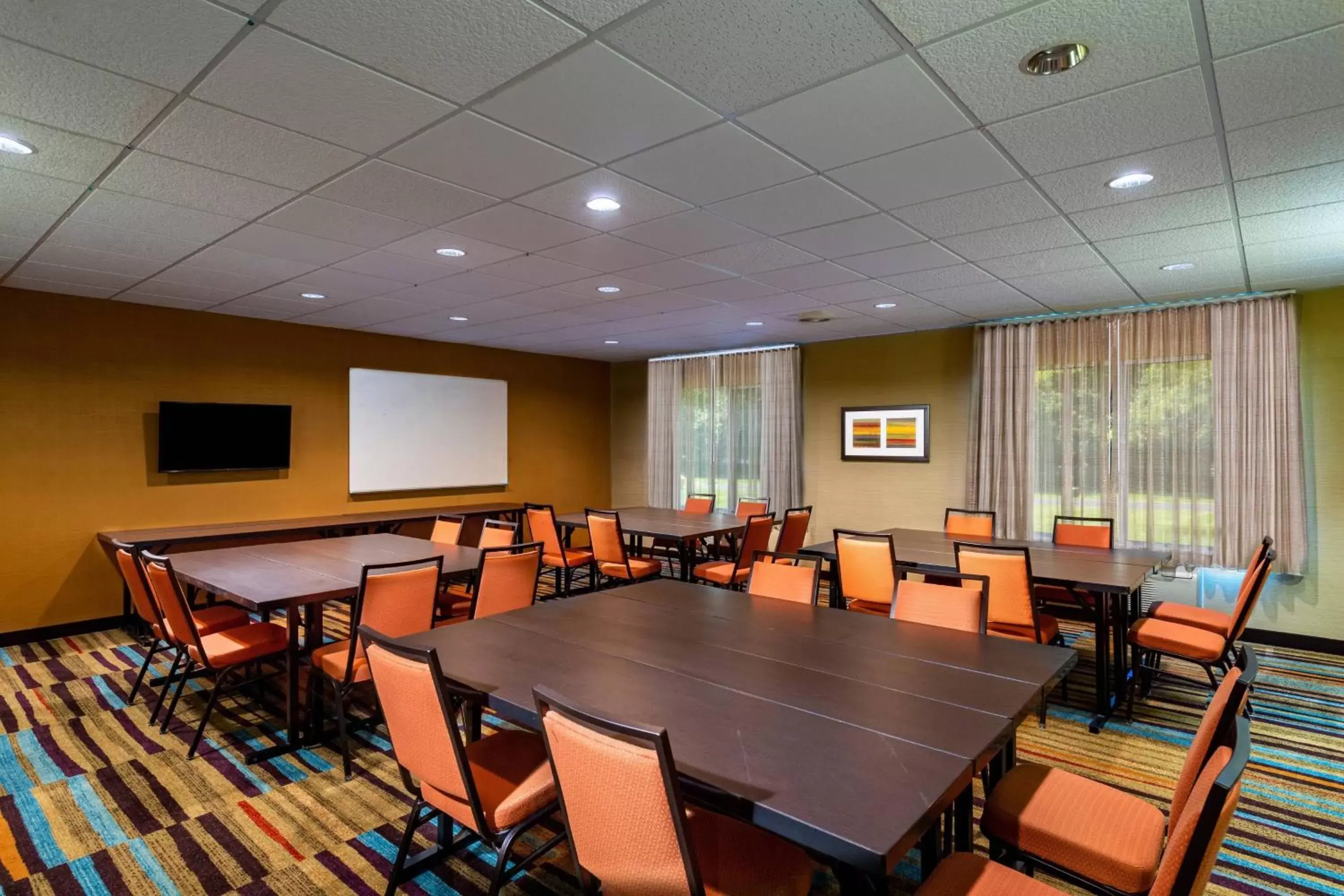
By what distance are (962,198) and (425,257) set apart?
2967 mm

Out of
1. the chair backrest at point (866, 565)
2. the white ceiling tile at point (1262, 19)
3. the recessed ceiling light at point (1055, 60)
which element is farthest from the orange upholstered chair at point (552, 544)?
the white ceiling tile at point (1262, 19)

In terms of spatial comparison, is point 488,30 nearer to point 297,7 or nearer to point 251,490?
point 297,7

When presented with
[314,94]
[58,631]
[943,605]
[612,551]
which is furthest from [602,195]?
[58,631]

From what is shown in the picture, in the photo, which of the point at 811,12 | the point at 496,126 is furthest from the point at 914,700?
the point at 496,126

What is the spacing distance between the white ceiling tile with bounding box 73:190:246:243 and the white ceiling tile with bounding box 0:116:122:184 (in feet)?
0.76

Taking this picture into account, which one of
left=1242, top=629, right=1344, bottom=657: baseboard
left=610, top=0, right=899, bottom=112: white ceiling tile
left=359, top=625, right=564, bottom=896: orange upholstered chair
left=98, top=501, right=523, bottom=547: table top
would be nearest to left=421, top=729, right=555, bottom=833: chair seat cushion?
left=359, top=625, right=564, bottom=896: orange upholstered chair

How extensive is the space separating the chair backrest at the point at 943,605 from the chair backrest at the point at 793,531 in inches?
101

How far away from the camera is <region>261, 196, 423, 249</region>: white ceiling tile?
315 cm

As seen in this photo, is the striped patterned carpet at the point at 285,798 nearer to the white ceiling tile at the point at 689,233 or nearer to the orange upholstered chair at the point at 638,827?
the orange upholstered chair at the point at 638,827

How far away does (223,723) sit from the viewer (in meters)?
3.53

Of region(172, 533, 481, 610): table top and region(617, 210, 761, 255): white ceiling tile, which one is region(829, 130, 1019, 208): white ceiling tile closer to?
region(617, 210, 761, 255): white ceiling tile

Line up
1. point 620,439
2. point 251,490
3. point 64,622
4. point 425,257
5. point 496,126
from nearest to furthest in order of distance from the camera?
point 496,126
point 425,257
point 64,622
point 251,490
point 620,439

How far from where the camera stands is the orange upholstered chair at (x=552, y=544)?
6023 millimetres

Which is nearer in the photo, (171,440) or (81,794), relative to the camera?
(81,794)
